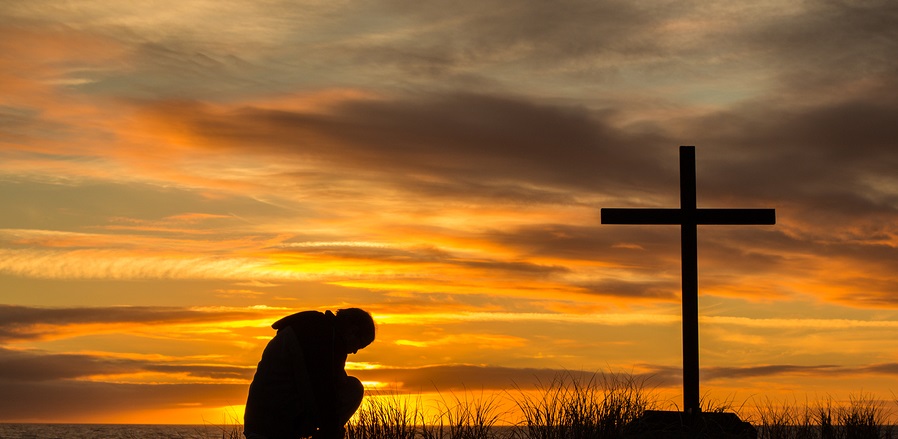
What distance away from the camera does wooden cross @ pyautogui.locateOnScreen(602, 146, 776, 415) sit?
13.5m

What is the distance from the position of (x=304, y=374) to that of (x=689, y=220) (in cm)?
756

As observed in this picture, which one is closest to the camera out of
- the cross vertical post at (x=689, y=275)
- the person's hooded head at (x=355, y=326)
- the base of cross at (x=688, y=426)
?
the person's hooded head at (x=355, y=326)

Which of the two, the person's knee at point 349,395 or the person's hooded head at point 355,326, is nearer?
the person's hooded head at point 355,326

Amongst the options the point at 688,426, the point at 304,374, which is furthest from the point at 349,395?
the point at 688,426

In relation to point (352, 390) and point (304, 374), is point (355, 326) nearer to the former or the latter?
point (304, 374)

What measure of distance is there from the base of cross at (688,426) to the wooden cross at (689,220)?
1.16 metres

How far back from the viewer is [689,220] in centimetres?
1390

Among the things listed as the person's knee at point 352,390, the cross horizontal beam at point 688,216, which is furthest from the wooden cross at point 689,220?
the person's knee at point 352,390

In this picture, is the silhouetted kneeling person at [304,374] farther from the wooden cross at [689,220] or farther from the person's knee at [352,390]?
the wooden cross at [689,220]

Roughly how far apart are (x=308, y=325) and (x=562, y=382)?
543cm

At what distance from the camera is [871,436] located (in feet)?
43.9

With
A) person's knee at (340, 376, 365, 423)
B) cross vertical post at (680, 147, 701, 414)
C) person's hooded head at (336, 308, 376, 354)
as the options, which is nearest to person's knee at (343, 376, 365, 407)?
person's knee at (340, 376, 365, 423)

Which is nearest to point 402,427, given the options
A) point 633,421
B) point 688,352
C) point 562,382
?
point 562,382

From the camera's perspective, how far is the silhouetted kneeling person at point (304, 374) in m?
7.74
